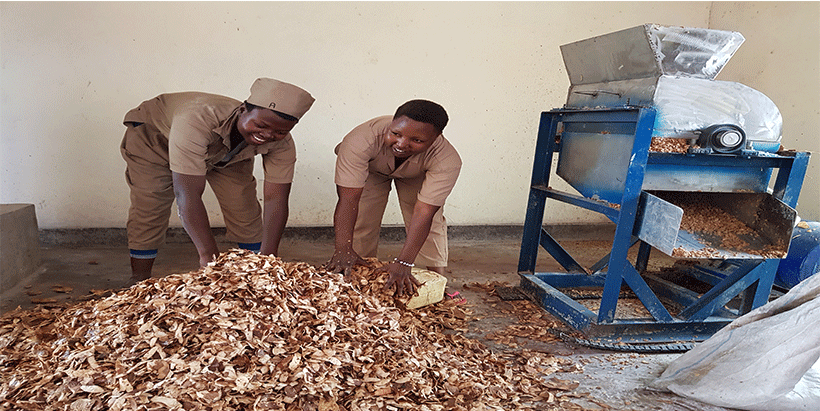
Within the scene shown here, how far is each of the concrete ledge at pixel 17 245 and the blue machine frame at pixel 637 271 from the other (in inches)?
147

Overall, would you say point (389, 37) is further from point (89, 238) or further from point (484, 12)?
point (89, 238)

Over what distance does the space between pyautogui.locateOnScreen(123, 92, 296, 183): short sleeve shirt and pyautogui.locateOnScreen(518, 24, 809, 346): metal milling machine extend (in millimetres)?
1965

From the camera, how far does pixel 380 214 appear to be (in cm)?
346

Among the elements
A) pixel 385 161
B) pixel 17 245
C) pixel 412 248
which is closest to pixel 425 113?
pixel 385 161

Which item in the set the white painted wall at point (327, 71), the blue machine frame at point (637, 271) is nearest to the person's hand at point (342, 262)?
the blue machine frame at point (637, 271)

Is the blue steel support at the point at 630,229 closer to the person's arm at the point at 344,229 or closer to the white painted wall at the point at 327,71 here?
the person's arm at the point at 344,229

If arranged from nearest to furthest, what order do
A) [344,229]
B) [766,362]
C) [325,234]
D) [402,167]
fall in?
[766,362] → [344,229] → [402,167] → [325,234]

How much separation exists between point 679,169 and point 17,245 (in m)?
4.54

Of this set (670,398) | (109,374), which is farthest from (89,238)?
(670,398)

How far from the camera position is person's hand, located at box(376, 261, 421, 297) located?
8.80 ft

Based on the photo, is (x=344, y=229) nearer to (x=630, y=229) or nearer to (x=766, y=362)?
(x=630, y=229)

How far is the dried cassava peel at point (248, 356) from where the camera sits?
1.67 metres

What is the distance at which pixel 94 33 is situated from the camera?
401 centimetres

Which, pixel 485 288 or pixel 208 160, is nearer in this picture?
pixel 208 160
